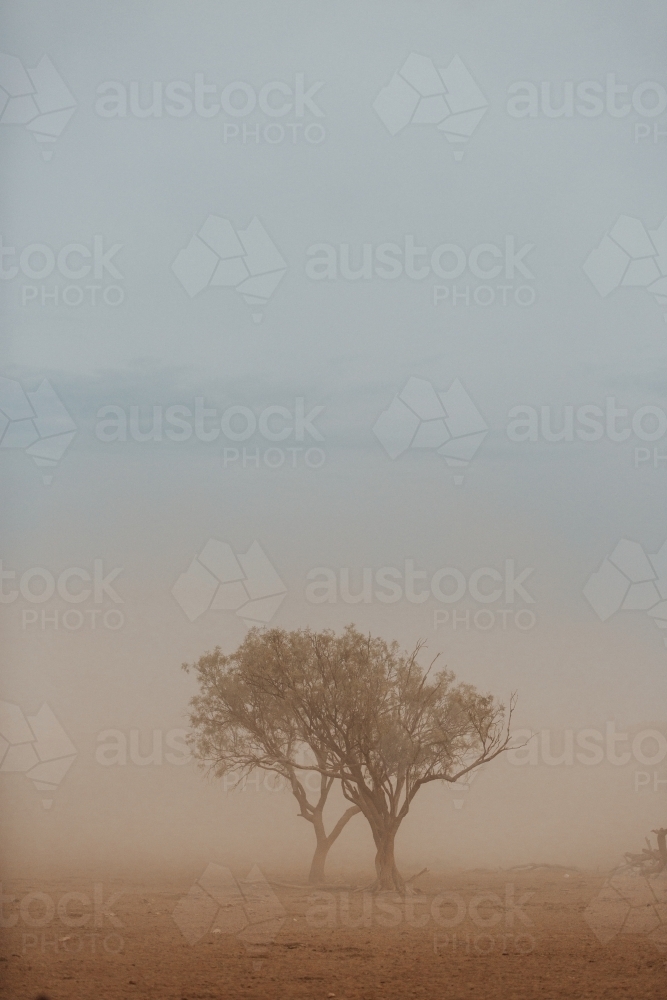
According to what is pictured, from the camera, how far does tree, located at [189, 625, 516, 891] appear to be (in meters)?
3.83

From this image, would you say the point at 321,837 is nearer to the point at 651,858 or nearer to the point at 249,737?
the point at 249,737

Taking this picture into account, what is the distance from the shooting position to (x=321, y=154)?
404 cm

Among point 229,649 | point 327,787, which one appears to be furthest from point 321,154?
point 327,787

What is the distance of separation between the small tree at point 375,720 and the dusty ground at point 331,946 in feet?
0.78

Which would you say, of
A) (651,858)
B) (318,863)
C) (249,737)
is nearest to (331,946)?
(318,863)

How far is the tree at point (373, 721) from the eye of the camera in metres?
3.83

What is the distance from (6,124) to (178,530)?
191cm

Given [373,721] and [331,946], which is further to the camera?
[373,721]

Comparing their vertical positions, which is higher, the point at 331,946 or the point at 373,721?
the point at 373,721

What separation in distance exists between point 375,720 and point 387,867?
607 millimetres

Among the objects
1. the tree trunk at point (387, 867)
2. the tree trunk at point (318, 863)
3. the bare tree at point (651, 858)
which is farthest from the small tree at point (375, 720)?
the bare tree at point (651, 858)

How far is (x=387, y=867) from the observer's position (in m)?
3.82

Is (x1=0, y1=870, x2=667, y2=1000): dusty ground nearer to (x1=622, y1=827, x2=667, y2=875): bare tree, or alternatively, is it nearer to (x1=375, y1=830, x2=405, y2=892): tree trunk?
(x1=375, y1=830, x2=405, y2=892): tree trunk

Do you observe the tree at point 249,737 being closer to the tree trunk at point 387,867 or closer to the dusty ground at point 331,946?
the tree trunk at point 387,867
